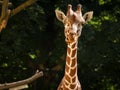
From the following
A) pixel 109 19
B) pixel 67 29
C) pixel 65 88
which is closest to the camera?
pixel 67 29

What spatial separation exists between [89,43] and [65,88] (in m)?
4.87

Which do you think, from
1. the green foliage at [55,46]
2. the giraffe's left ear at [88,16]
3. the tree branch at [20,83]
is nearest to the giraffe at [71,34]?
the giraffe's left ear at [88,16]

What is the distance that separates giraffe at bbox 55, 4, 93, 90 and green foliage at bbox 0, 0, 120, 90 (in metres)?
4.26

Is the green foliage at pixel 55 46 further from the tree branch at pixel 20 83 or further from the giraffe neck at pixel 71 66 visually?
the tree branch at pixel 20 83

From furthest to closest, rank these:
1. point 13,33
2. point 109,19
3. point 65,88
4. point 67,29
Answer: point 109,19 < point 13,33 < point 65,88 < point 67,29

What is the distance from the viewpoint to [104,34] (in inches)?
499

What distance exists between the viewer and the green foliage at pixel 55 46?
12.3 metres

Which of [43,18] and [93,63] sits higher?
[43,18]

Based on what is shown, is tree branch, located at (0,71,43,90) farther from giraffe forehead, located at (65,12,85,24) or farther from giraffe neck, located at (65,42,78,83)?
giraffe neck, located at (65,42,78,83)

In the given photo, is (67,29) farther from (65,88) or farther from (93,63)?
(93,63)

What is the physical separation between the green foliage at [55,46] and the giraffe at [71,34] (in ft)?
14.0

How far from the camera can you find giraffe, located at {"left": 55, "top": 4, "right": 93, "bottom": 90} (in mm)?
7043

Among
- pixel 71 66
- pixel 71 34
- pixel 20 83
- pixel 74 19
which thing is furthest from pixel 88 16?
pixel 20 83

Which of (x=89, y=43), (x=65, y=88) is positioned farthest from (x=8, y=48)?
(x=65, y=88)
